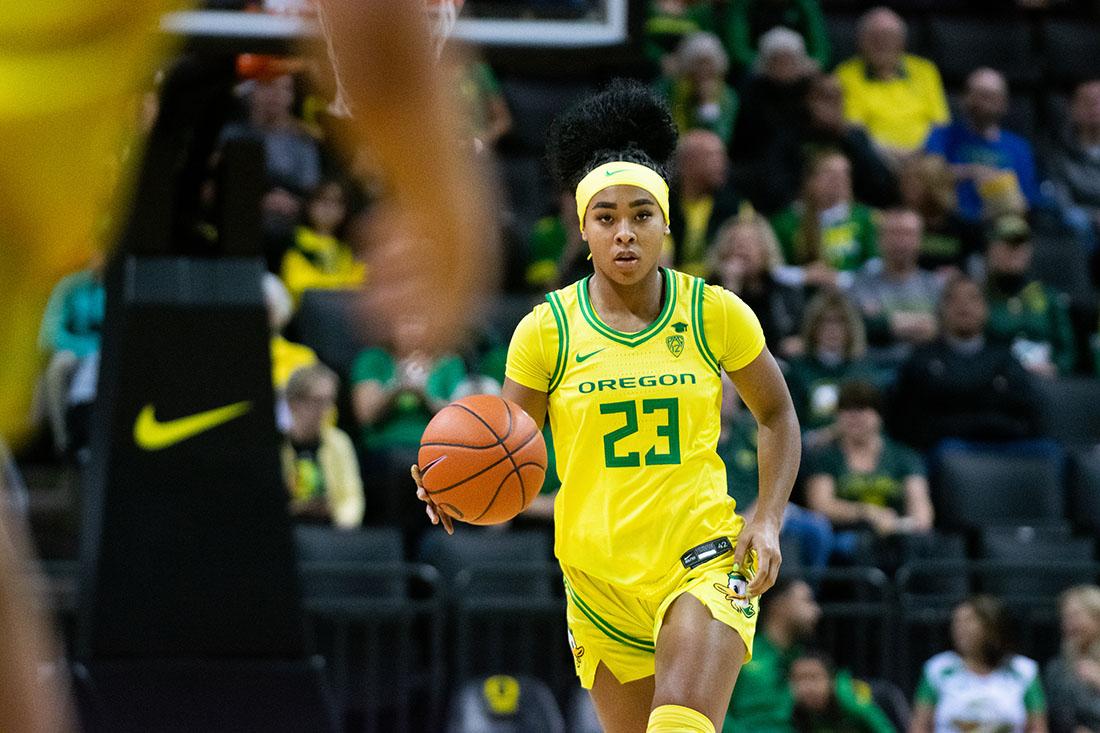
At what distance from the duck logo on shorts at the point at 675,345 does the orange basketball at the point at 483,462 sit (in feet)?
1.53

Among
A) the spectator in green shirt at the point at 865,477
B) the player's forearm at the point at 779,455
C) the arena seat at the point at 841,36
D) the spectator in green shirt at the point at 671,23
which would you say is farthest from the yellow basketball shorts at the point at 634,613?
the arena seat at the point at 841,36

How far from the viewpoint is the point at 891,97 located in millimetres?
13156

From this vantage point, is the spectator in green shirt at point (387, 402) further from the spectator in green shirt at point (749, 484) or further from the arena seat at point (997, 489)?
the arena seat at point (997, 489)

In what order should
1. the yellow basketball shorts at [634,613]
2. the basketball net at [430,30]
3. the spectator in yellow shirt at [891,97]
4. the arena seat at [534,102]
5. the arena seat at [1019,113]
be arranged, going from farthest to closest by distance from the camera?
1. the arena seat at [1019,113]
2. the spectator in yellow shirt at [891,97]
3. the arena seat at [534,102]
4. the yellow basketball shorts at [634,613]
5. the basketball net at [430,30]

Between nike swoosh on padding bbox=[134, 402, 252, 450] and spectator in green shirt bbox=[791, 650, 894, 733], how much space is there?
3192mm

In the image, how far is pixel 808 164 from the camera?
480 inches

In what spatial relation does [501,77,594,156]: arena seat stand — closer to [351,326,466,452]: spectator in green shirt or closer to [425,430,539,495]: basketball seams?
[351,326,466,452]: spectator in green shirt

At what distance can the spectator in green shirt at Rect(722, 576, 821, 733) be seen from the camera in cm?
858

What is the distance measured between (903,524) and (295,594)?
13.1 ft

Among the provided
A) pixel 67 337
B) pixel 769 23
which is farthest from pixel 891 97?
pixel 67 337

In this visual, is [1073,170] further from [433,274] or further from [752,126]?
[433,274]

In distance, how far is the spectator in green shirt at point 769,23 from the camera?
12.9 m

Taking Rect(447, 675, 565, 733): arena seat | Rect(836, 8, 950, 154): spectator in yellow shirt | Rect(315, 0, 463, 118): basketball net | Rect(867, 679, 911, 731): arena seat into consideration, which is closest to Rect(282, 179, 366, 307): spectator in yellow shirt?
Rect(447, 675, 565, 733): arena seat

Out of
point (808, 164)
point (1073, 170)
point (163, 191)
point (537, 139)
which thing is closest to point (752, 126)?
point (808, 164)
